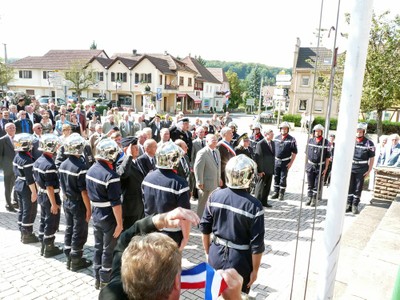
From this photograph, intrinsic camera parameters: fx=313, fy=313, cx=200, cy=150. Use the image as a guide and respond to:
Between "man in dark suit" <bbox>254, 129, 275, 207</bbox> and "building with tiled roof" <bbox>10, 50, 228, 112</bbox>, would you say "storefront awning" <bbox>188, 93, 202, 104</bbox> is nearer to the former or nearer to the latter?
"building with tiled roof" <bbox>10, 50, 228, 112</bbox>

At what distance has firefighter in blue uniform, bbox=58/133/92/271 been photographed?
4992 millimetres

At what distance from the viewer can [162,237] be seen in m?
1.51

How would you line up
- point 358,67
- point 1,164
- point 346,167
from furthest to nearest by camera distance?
1. point 1,164
2. point 346,167
3. point 358,67

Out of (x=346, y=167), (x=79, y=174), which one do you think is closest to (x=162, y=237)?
(x=346, y=167)

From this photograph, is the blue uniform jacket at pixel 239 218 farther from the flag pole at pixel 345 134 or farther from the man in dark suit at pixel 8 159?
the man in dark suit at pixel 8 159

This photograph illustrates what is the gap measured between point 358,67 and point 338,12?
1.25 ft

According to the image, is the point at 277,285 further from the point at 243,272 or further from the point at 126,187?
the point at 126,187

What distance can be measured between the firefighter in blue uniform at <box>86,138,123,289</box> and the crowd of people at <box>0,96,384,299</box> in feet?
0.05

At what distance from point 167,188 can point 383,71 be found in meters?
14.0

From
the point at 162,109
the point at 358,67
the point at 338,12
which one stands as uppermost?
the point at 338,12

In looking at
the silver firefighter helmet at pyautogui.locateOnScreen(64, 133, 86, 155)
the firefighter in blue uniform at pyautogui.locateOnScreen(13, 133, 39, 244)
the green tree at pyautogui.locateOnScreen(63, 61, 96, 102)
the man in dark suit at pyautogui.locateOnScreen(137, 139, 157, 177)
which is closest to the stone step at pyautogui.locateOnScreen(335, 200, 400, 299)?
the man in dark suit at pyautogui.locateOnScreen(137, 139, 157, 177)

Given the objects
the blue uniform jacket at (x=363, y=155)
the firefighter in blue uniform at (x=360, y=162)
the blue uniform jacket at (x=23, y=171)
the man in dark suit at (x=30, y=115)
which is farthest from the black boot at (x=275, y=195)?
the man in dark suit at (x=30, y=115)

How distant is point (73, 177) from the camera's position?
496 cm

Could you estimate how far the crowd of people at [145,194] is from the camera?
213 cm
